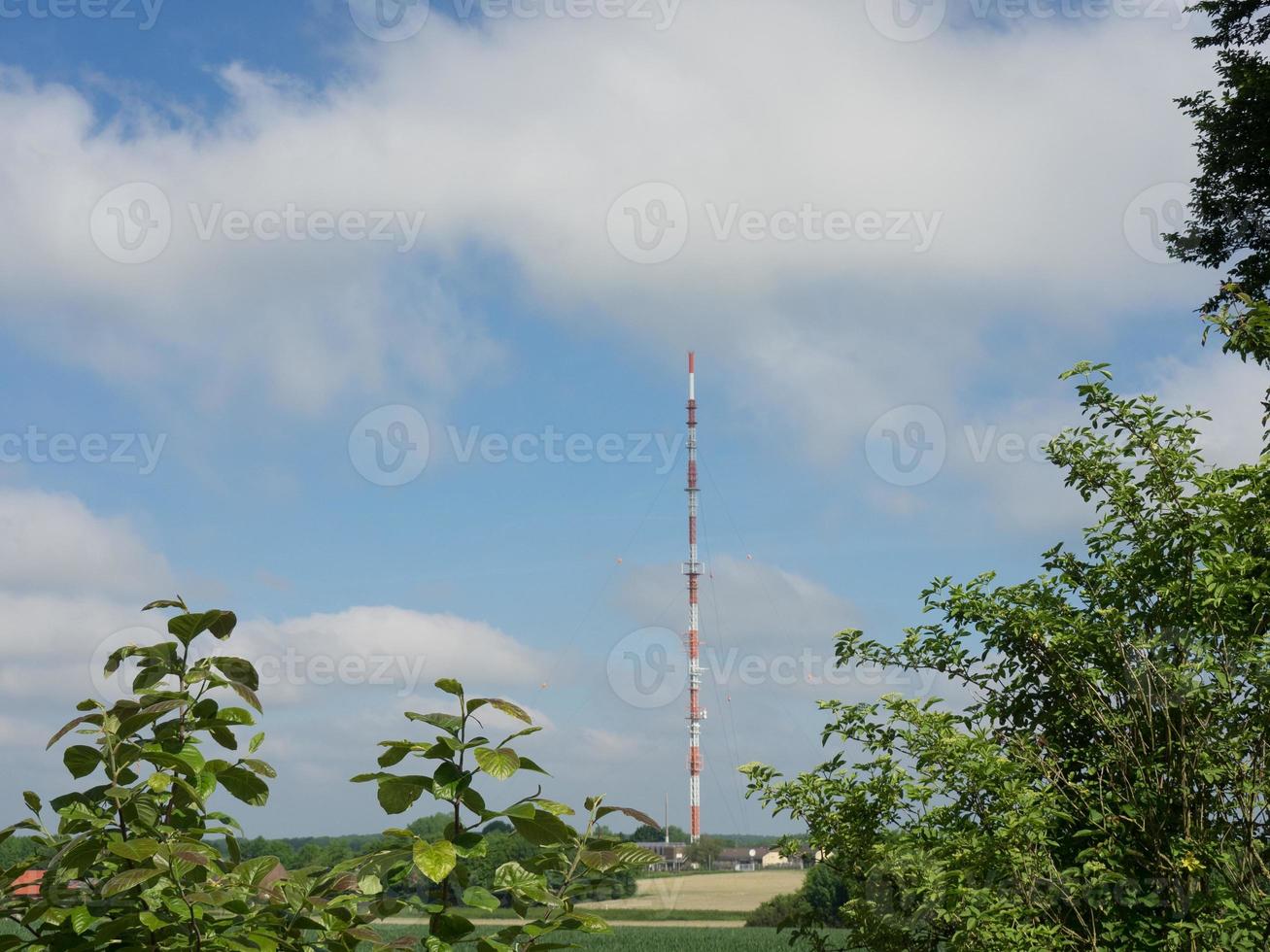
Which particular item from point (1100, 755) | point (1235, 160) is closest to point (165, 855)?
point (1100, 755)

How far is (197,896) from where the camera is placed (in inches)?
68.6

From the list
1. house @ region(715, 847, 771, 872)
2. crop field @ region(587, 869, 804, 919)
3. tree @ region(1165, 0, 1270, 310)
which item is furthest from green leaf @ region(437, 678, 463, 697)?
house @ region(715, 847, 771, 872)

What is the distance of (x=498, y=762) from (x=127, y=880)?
60 cm

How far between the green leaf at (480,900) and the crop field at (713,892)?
4612 cm

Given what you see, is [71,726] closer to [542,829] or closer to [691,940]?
[542,829]

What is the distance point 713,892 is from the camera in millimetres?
55500

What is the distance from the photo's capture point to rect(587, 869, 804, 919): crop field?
1939 inches

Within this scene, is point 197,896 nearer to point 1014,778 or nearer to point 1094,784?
point 1014,778

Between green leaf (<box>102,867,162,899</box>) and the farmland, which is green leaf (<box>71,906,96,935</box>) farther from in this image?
the farmland

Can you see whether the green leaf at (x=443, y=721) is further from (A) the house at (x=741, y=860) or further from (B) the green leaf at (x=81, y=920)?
(A) the house at (x=741, y=860)

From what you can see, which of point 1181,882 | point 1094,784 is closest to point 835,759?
point 1094,784

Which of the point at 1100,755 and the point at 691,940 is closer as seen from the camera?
the point at 1100,755

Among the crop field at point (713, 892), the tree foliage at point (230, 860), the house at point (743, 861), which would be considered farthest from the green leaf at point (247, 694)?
the house at point (743, 861)

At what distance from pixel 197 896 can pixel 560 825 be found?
0.61 metres
